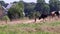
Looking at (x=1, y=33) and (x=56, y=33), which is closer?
(x=1, y=33)

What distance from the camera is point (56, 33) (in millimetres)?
8820

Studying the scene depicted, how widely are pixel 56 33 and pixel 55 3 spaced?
2883cm

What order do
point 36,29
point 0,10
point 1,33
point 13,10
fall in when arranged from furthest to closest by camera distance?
1. point 0,10
2. point 13,10
3. point 36,29
4. point 1,33

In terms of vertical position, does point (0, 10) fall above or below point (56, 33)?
below

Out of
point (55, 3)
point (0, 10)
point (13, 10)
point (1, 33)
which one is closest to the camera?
point (1, 33)

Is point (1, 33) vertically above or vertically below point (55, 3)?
above

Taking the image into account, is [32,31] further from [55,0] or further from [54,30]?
[55,0]

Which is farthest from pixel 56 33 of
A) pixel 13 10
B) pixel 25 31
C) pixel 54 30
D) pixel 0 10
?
pixel 0 10

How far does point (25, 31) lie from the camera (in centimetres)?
887

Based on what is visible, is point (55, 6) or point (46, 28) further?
point (55, 6)

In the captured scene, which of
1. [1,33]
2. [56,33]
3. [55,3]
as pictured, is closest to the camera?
[1,33]

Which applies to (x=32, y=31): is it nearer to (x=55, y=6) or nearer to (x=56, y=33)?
(x=56, y=33)

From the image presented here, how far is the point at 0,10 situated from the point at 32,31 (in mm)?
26326

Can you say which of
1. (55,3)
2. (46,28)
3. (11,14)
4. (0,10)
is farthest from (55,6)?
(46,28)
